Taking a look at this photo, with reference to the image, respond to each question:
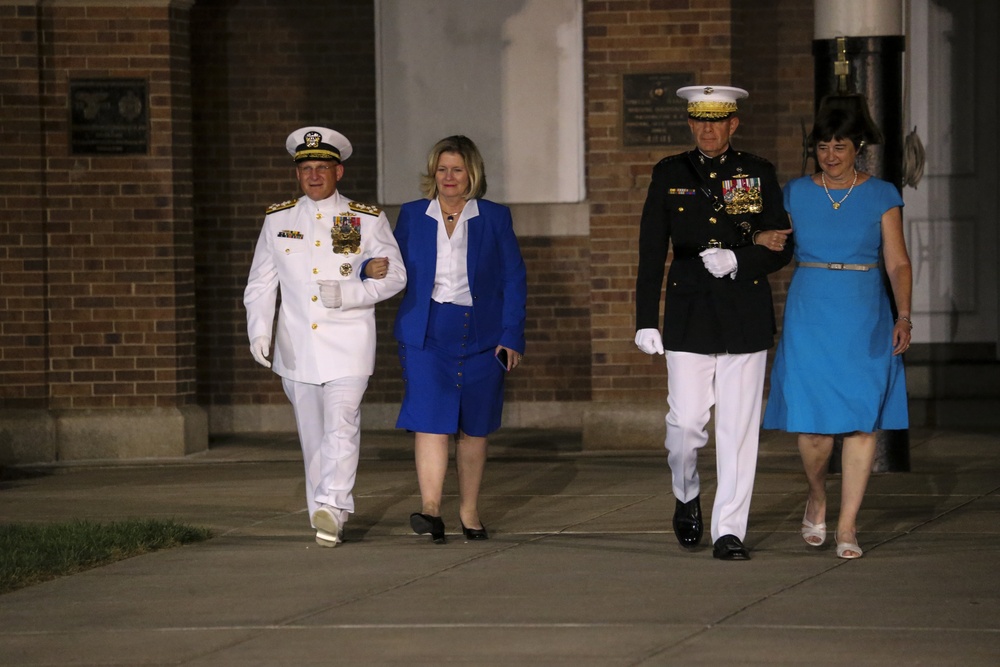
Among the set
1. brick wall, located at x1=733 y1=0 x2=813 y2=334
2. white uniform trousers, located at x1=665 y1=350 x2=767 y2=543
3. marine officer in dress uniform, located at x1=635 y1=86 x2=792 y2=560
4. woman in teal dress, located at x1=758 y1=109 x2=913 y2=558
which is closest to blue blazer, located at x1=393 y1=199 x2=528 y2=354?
marine officer in dress uniform, located at x1=635 y1=86 x2=792 y2=560

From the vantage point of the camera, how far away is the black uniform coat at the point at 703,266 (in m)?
7.38

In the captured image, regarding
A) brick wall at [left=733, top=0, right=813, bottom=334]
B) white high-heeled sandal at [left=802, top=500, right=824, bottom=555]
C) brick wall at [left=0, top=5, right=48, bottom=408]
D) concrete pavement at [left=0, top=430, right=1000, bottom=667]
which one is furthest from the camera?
brick wall at [left=733, top=0, right=813, bottom=334]

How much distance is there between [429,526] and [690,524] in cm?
119

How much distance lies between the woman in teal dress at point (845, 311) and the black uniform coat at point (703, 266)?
0.17 metres

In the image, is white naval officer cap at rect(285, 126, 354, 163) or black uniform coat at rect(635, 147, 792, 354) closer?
black uniform coat at rect(635, 147, 792, 354)

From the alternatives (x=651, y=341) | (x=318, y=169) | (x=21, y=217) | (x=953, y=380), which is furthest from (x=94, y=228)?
(x=953, y=380)

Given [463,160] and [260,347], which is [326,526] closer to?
[260,347]

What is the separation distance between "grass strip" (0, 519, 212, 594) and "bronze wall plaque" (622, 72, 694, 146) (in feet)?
13.8

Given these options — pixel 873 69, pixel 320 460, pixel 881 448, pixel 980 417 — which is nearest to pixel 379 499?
pixel 320 460

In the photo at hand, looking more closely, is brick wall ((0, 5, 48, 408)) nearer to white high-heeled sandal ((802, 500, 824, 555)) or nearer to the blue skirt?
the blue skirt

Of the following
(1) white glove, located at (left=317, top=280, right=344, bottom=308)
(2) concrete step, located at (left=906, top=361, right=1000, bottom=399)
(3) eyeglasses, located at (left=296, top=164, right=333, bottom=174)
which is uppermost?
(3) eyeglasses, located at (left=296, top=164, right=333, bottom=174)

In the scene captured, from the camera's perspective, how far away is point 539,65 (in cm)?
1205

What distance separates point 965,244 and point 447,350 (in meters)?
5.65

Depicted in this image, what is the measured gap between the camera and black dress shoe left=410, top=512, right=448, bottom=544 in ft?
26.0
